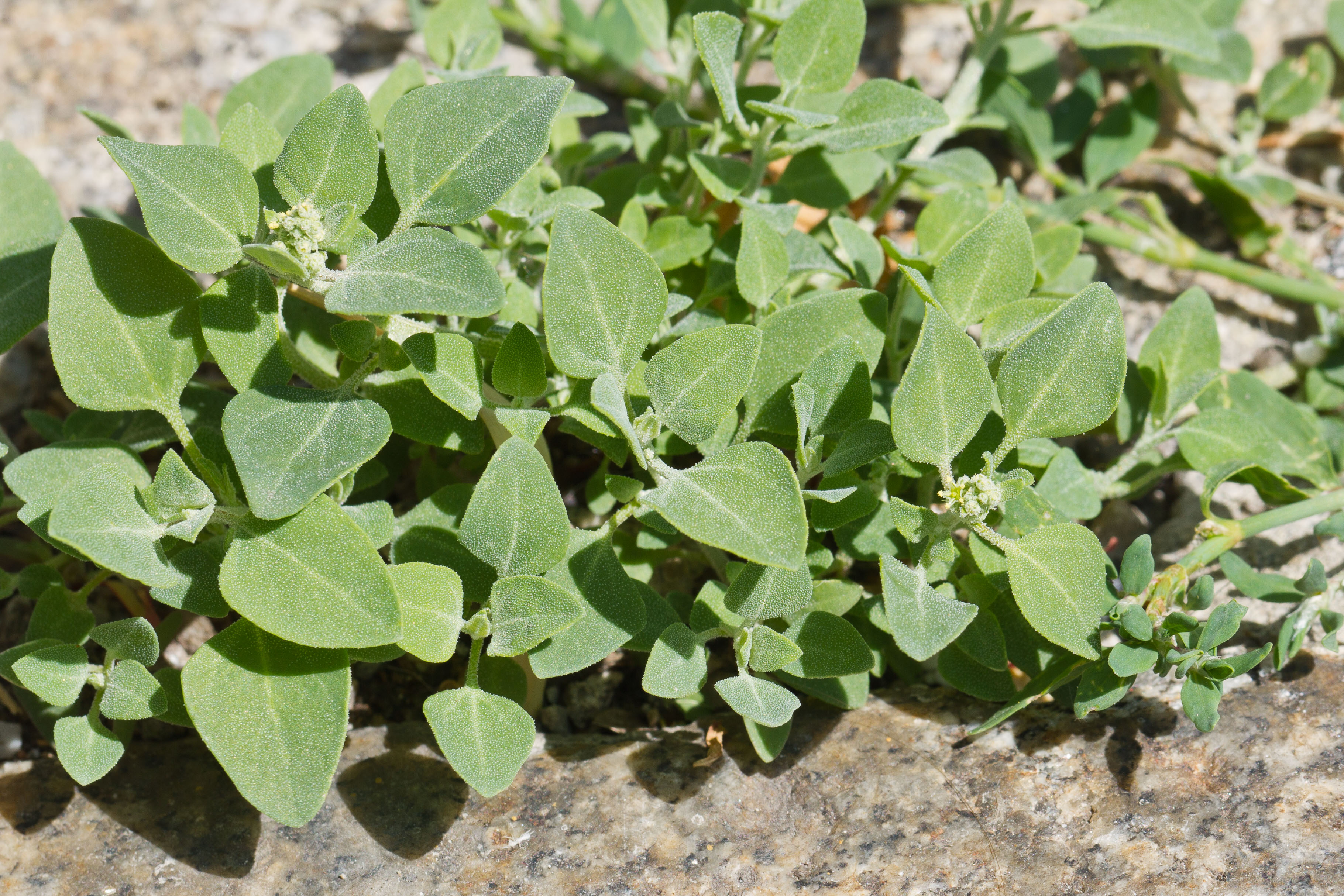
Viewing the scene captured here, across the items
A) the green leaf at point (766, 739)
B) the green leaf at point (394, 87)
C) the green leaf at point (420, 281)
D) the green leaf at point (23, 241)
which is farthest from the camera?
the green leaf at point (394, 87)

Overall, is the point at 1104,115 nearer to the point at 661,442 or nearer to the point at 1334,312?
the point at 1334,312

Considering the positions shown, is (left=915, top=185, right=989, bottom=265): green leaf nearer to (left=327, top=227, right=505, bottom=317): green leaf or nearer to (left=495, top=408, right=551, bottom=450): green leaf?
(left=495, top=408, right=551, bottom=450): green leaf

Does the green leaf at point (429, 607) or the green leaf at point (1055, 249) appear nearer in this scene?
the green leaf at point (429, 607)

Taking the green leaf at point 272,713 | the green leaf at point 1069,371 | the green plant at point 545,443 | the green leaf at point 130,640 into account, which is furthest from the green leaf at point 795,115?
the green leaf at point 130,640

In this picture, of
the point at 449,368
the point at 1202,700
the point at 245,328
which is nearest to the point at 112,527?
the point at 245,328

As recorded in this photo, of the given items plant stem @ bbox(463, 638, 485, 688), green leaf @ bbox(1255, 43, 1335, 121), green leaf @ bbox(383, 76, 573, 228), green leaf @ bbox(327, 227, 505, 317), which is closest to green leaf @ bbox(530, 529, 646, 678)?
plant stem @ bbox(463, 638, 485, 688)

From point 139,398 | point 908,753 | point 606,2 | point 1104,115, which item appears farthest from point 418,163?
point 1104,115

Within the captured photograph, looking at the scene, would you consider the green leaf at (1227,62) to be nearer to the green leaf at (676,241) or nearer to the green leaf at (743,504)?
the green leaf at (676,241)
